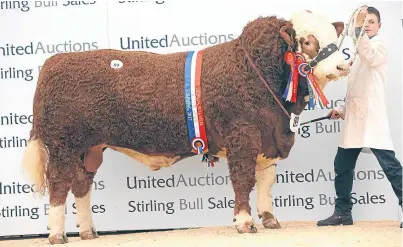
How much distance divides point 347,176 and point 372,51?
1.05 metres

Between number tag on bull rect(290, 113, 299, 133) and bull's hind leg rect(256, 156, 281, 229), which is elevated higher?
number tag on bull rect(290, 113, 299, 133)

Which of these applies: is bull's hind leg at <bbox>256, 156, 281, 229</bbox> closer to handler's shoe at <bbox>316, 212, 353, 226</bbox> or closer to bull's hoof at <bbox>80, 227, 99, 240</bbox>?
handler's shoe at <bbox>316, 212, 353, 226</bbox>

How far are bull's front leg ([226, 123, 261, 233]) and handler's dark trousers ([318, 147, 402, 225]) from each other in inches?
35.5

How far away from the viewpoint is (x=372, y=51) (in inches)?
→ 242

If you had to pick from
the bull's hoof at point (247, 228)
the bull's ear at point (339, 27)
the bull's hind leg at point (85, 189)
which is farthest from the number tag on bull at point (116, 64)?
the bull's ear at point (339, 27)

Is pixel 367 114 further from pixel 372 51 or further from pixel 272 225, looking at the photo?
pixel 272 225

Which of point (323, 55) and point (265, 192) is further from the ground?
point (323, 55)

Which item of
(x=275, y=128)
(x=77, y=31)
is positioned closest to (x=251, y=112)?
(x=275, y=128)

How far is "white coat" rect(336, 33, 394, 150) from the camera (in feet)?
20.3

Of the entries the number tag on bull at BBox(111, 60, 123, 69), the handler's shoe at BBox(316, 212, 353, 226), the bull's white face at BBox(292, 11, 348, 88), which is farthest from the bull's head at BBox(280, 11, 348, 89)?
the number tag on bull at BBox(111, 60, 123, 69)

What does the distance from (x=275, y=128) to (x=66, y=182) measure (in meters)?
1.63

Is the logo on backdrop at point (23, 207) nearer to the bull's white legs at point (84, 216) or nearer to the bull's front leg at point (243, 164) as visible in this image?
the bull's white legs at point (84, 216)

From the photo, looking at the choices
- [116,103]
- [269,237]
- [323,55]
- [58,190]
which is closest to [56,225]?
[58,190]

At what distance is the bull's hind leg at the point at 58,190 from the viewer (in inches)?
241
